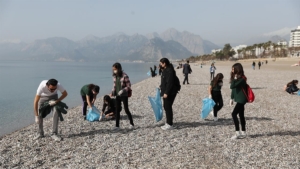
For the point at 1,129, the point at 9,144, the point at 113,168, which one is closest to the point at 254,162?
the point at 113,168

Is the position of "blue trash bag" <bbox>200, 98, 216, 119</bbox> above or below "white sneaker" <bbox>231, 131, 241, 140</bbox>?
above

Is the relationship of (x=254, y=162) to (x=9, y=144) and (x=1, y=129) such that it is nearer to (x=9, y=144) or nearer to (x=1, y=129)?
(x=9, y=144)

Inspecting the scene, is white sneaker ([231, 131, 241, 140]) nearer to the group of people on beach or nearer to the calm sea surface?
the group of people on beach

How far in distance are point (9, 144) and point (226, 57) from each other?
513 ft

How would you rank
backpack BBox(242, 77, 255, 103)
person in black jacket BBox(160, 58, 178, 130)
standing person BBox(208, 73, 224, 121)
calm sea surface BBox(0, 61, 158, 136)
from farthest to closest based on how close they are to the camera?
calm sea surface BBox(0, 61, 158, 136) < standing person BBox(208, 73, 224, 121) < person in black jacket BBox(160, 58, 178, 130) < backpack BBox(242, 77, 255, 103)

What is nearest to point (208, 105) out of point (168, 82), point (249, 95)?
point (168, 82)

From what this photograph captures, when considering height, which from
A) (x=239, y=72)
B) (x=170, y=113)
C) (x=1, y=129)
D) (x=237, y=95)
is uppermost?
(x=239, y=72)

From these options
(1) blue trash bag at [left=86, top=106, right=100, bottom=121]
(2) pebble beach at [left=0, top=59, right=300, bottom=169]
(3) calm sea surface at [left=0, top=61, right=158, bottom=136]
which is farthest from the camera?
(3) calm sea surface at [left=0, top=61, right=158, bottom=136]

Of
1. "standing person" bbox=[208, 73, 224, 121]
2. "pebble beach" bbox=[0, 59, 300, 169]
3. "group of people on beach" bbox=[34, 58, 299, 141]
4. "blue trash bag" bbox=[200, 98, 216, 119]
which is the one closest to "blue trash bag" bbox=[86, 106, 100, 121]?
"pebble beach" bbox=[0, 59, 300, 169]

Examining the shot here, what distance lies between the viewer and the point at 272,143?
6363mm

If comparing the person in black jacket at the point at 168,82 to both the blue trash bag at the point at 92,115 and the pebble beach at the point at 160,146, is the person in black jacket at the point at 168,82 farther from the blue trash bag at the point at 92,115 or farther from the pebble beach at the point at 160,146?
the blue trash bag at the point at 92,115

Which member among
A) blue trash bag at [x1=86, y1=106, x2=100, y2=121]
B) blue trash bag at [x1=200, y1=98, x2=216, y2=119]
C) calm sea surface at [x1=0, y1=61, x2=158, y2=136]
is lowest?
calm sea surface at [x1=0, y1=61, x2=158, y2=136]

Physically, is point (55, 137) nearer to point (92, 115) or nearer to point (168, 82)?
point (92, 115)

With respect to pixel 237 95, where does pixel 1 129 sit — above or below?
below
